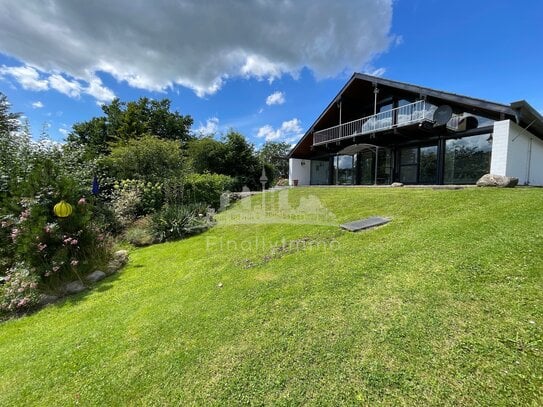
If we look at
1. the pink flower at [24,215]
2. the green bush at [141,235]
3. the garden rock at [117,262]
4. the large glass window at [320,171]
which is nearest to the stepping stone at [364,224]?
the garden rock at [117,262]

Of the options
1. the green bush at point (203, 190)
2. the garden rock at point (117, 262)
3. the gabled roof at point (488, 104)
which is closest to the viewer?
the garden rock at point (117, 262)

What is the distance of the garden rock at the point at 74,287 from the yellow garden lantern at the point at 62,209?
140 centimetres

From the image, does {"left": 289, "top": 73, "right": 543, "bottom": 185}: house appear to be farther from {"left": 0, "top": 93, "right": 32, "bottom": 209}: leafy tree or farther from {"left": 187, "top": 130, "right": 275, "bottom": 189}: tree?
{"left": 0, "top": 93, "right": 32, "bottom": 209}: leafy tree

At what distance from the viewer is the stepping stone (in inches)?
203

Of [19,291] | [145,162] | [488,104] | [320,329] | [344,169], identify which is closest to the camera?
[320,329]

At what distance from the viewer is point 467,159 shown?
34.0 ft

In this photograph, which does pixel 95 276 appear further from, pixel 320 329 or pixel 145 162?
pixel 145 162

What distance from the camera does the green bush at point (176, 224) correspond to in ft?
25.7

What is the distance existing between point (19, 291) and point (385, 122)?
14.4 metres

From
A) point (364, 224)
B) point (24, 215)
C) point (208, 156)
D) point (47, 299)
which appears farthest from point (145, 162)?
point (364, 224)

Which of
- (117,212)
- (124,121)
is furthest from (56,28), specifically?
(124,121)

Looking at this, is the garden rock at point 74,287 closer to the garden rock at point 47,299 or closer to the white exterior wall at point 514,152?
the garden rock at point 47,299

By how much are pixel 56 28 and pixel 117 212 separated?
660 cm

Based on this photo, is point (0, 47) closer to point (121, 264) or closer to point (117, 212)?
point (117, 212)
